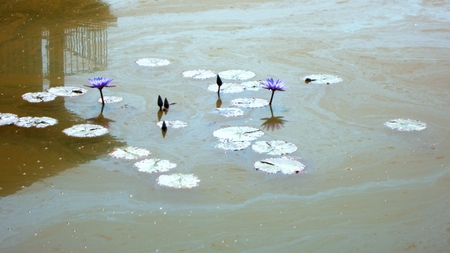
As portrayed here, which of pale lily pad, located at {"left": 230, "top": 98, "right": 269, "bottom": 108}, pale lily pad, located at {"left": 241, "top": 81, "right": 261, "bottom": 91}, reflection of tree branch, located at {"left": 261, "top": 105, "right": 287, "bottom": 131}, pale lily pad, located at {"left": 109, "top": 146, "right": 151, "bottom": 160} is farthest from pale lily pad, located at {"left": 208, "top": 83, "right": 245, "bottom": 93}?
pale lily pad, located at {"left": 109, "top": 146, "right": 151, "bottom": 160}

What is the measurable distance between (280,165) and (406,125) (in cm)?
79

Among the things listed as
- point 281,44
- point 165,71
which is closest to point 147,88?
point 165,71

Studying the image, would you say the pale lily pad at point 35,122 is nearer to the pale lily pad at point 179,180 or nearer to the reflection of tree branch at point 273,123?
the pale lily pad at point 179,180

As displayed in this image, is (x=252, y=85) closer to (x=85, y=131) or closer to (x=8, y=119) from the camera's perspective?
(x=85, y=131)

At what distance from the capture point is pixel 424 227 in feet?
6.95

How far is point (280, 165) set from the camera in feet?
8.21

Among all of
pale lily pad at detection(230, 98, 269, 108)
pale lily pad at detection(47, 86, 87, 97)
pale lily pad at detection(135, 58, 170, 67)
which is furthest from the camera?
pale lily pad at detection(135, 58, 170, 67)

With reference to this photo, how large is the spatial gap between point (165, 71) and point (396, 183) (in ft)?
5.80

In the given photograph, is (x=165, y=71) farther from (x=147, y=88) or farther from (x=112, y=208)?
(x=112, y=208)

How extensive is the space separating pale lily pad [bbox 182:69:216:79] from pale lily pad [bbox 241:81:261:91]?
25 centimetres

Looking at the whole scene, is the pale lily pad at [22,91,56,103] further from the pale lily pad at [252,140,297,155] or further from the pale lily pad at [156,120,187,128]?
the pale lily pad at [252,140,297,155]

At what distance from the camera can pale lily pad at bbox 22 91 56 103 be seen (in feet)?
10.7

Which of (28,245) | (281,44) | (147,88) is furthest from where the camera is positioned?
(281,44)

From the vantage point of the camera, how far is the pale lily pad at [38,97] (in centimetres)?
325
